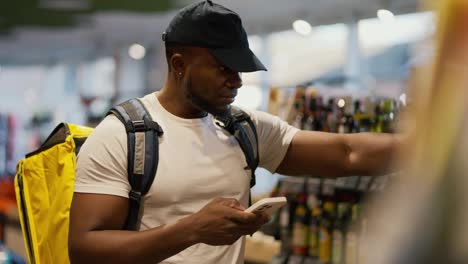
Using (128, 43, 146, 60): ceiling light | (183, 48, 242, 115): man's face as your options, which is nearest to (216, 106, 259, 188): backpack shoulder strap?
(183, 48, 242, 115): man's face

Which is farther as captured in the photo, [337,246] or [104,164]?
[337,246]

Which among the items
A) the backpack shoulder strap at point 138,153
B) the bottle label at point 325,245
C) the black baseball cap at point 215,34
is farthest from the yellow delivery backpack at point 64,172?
the bottle label at point 325,245

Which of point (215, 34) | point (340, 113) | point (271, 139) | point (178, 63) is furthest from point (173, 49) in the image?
point (340, 113)

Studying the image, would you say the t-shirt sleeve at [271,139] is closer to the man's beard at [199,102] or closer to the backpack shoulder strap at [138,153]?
the man's beard at [199,102]

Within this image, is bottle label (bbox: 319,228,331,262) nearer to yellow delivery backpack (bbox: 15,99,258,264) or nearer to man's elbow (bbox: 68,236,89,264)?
yellow delivery backpack (bbox: 15,99,258,264)

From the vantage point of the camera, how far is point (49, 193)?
241 centimetres

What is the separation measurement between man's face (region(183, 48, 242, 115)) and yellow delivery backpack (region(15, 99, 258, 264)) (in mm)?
115

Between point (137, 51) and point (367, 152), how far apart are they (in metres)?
10.7

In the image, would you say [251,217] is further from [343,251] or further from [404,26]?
[404,26]

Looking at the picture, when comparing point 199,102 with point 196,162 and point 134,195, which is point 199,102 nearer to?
point 196,162

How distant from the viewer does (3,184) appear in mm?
9797

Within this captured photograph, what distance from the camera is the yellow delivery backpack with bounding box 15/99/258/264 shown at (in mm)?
2057

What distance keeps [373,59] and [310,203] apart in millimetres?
4969

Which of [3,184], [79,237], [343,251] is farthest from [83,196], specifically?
[3,184]
